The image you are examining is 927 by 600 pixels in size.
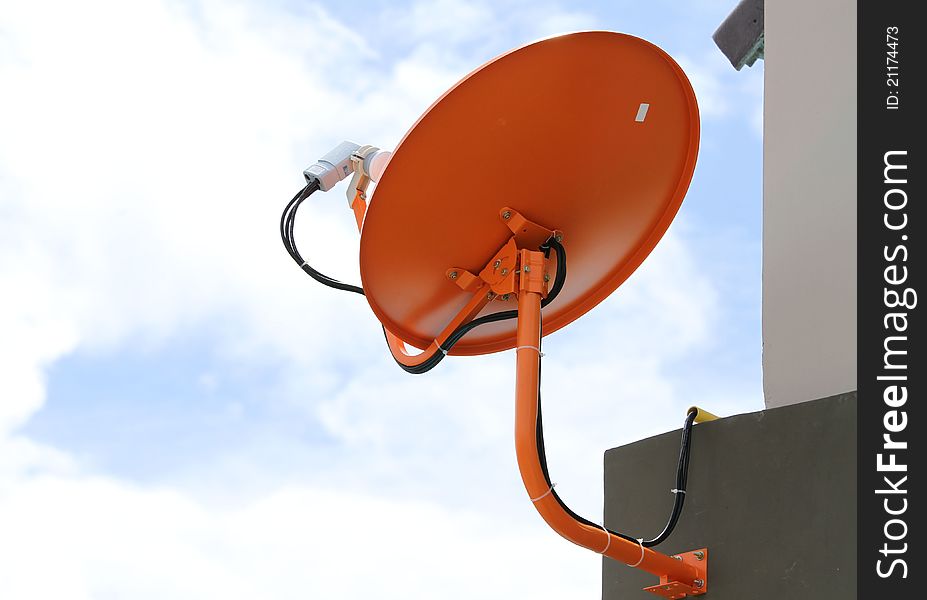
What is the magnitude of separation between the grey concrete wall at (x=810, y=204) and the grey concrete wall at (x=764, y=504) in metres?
0.26

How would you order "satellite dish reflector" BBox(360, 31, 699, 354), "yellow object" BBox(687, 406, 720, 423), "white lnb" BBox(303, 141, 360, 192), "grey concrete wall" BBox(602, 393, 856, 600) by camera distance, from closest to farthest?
1. "grey concrete wall" BBox(602, 393, 856, 600)
2. "satellite dish reflector" BBox(360, 31, 699, 354)
3. "yellow object" BBox(687, 406, 720, 423)
4. "white lnb" BBox(303, 141, 360, 192)

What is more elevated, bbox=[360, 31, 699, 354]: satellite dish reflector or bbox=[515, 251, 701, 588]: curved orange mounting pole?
bbox=[360, 31, 699, 354]: satellite dish reflector

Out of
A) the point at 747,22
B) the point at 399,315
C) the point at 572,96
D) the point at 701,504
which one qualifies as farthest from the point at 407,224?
the point at 747,22

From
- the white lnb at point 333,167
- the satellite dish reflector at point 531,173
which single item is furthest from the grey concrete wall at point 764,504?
the white lnb at point 333,167

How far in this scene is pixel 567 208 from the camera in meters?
2.61

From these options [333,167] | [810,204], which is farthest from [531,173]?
[810,204]

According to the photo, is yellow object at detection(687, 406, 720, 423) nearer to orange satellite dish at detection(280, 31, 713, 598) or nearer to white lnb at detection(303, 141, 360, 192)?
orange satellite dish at detection(280, 31, 713, 598)

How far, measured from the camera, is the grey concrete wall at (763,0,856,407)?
104 inches

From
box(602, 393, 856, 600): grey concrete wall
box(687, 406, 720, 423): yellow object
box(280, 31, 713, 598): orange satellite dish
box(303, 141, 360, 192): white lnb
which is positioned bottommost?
box(602, 393, 856, 600): grey concrete wall

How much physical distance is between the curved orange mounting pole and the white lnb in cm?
69

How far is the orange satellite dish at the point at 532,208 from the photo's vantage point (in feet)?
7.78

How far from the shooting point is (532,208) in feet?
8.44

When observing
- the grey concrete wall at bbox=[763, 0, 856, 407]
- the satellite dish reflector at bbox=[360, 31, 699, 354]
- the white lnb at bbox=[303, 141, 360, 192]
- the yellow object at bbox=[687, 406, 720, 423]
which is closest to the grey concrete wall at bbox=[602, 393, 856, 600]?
the yellow object at bbox=[687, 406, 720, 423]
